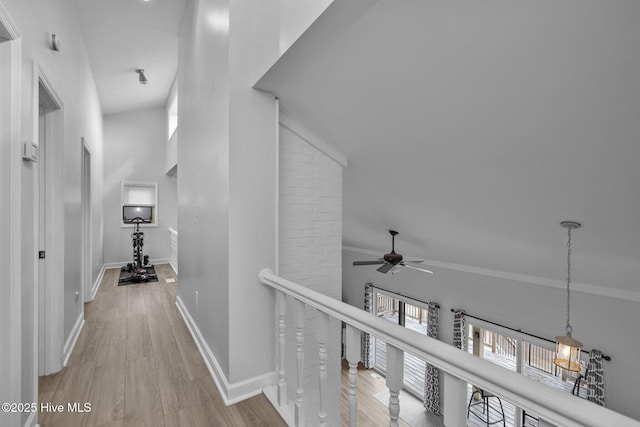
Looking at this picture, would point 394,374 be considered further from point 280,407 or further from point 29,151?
point 29,151

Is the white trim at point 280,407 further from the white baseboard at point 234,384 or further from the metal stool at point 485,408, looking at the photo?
the metal stool at point 485,408

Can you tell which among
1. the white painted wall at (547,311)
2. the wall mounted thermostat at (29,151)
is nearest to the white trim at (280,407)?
the wall mounted thermostat at (29,151)

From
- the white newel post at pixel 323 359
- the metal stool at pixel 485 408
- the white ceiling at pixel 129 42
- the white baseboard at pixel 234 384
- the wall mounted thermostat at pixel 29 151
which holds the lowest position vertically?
the metal stool at pixel 485 408

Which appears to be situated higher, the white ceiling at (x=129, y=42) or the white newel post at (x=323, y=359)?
the white ceiling at (x=129, y=42)

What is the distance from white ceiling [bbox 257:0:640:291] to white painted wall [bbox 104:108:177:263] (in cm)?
588

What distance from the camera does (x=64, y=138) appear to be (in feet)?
8.15

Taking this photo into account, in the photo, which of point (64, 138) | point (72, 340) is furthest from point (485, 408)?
point (64, 138)

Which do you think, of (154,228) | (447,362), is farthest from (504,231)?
(154,228)

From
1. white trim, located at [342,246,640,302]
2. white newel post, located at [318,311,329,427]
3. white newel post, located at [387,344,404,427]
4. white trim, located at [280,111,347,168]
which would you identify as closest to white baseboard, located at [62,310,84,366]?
white newel post, located at [318,311,329,427]

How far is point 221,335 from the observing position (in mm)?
2062

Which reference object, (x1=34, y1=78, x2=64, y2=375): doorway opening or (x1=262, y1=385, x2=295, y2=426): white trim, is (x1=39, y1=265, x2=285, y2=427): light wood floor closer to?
(x1=262, y1=385, x2=295, y2=426): white trim

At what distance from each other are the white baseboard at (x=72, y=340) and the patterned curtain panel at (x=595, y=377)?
5578 millimetres

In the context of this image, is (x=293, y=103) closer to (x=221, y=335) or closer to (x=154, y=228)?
(x=221, y=335)

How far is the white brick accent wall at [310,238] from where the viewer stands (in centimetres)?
229
